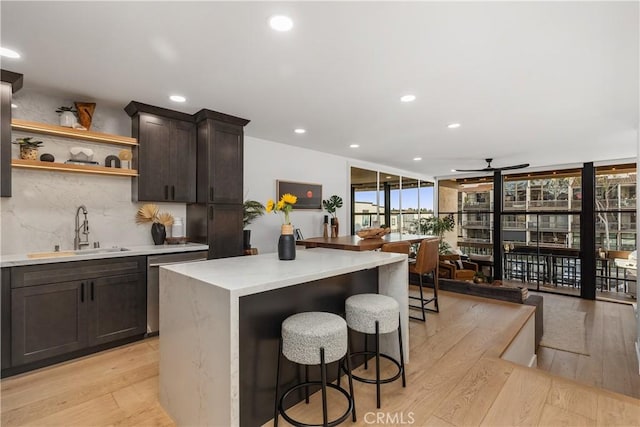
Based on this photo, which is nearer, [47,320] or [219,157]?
[47,320]

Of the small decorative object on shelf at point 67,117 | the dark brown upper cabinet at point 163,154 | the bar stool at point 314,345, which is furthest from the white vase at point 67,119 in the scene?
the bar stool at point 314,345

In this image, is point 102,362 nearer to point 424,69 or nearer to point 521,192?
point 424,69

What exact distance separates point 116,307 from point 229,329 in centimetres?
212

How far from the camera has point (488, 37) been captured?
1970 mm

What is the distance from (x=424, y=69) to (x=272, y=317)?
2.18 metres

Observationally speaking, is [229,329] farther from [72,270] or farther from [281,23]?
[72,270]

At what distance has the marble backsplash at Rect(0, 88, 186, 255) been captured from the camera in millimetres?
2830

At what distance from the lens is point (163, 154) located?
3.44 m

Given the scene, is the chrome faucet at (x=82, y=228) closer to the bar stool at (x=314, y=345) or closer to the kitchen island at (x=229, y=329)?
the kitchen island at (x=229, y=329)

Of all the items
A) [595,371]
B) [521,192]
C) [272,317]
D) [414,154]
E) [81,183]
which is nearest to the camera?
[272,317]

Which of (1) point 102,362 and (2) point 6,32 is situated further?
(1) point 102,362

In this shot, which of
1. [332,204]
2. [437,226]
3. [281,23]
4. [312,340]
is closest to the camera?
[312,340]

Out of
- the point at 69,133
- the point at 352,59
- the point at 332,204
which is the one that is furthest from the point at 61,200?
the point at 332,204

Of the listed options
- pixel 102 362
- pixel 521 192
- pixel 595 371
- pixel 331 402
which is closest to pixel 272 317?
pixel 331 402
